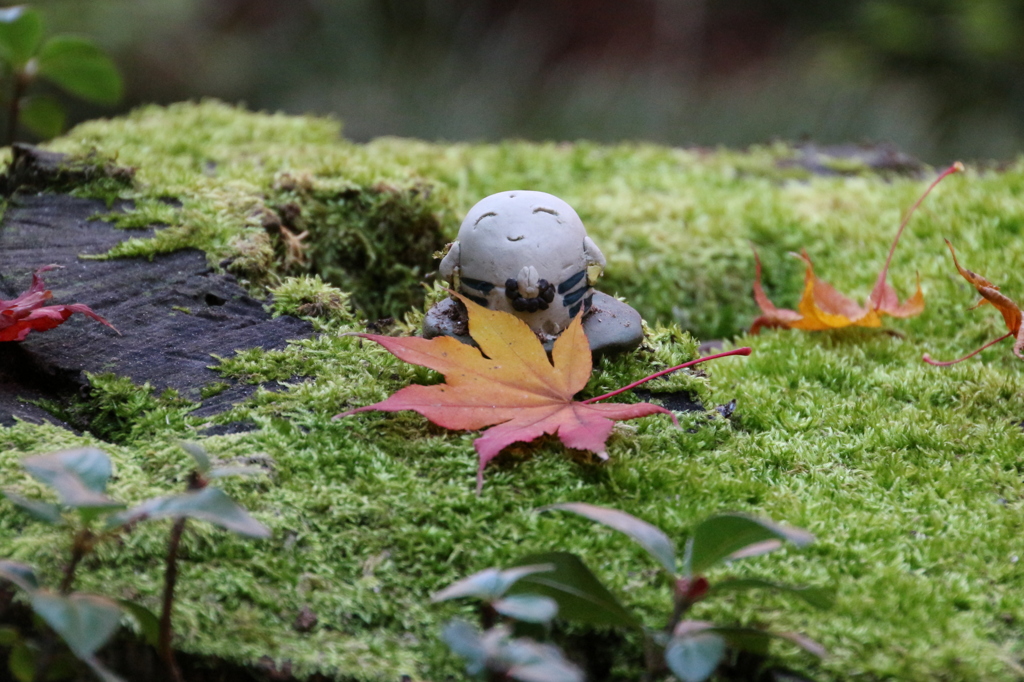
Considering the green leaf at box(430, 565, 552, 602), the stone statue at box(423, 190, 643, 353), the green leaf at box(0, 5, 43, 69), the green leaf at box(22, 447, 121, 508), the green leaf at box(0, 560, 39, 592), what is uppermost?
the green leaf at box(0, 5, 43, 69)

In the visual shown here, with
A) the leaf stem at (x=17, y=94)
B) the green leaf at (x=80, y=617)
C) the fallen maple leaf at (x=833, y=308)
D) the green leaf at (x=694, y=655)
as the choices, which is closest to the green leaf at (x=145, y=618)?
the green leaf at (x=80, y=617)

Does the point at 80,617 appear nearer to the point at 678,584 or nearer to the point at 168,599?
the point at 168,599

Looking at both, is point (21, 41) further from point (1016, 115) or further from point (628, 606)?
point (1016, 115)

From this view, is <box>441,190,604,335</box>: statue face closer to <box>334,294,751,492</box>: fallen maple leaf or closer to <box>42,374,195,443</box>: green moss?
<box>334,294,751,492</box>: fallen maple leaf

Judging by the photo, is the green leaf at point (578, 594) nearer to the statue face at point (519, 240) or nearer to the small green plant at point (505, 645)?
the small green plant at point (505, 645)

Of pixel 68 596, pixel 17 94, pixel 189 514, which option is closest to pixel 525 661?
pixel 189 514

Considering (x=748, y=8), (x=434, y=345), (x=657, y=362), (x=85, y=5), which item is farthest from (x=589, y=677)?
(x=748, y=8)

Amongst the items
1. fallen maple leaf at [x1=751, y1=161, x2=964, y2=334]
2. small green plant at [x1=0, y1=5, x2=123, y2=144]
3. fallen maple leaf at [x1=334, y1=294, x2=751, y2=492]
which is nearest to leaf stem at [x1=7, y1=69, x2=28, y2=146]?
small green plant at [x1=0, y1=5, x2=123, y2=144]
